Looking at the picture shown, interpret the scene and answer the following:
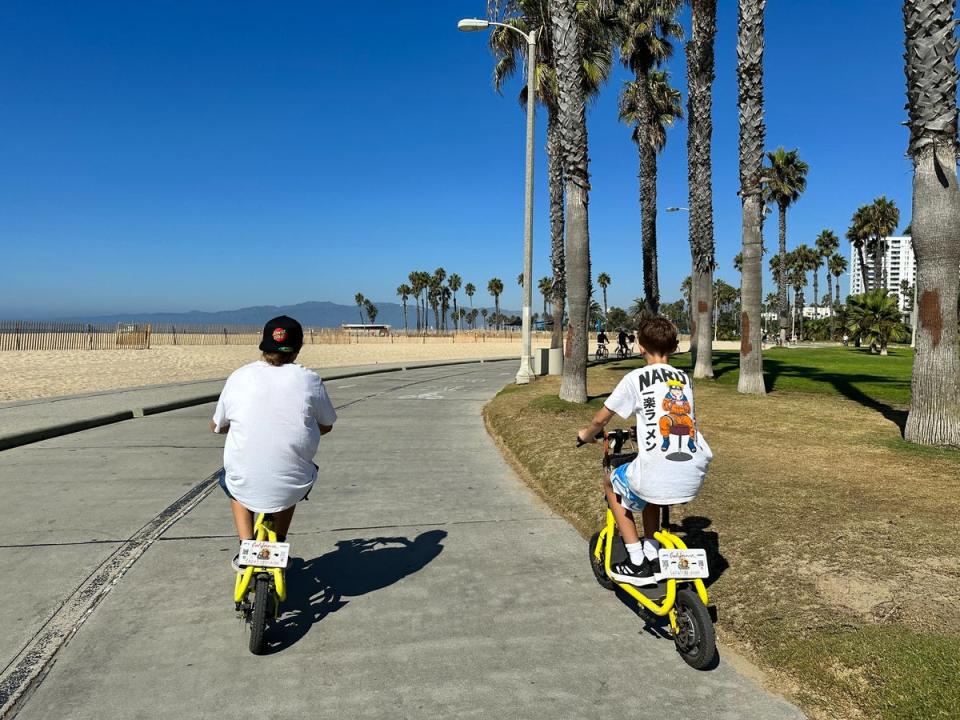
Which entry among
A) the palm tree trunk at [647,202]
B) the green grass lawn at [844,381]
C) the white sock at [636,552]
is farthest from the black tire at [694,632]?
the palm tree trunk at [647,202]

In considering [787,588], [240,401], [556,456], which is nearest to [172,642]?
[240,401]

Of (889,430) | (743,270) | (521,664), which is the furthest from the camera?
(743,270)

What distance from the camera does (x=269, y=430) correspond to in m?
3.86

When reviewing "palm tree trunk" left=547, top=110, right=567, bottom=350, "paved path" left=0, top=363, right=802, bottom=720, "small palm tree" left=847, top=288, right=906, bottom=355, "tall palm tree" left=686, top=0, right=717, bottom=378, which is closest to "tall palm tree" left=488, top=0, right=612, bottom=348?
"palm tree trunk" left=547, top=110, right=567, bottom=350

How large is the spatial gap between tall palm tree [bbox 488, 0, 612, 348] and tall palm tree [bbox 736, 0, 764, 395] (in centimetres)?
941

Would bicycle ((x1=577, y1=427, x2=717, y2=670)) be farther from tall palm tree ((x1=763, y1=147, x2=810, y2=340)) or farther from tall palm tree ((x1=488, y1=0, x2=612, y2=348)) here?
tall palm tree ((x1=763, y1=147, x2=810, y2=340))

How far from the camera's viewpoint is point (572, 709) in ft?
10.7

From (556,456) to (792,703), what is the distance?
5.66 m

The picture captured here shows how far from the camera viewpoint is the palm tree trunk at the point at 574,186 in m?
14.1

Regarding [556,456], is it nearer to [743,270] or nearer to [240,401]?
[240,401]

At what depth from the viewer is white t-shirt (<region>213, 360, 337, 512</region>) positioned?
152 inches

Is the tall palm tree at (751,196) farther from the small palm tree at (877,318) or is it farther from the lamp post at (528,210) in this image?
the small palm tree at (877,318)

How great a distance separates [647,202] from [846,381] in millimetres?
14179

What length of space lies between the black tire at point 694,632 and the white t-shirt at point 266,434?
2.30 metres
